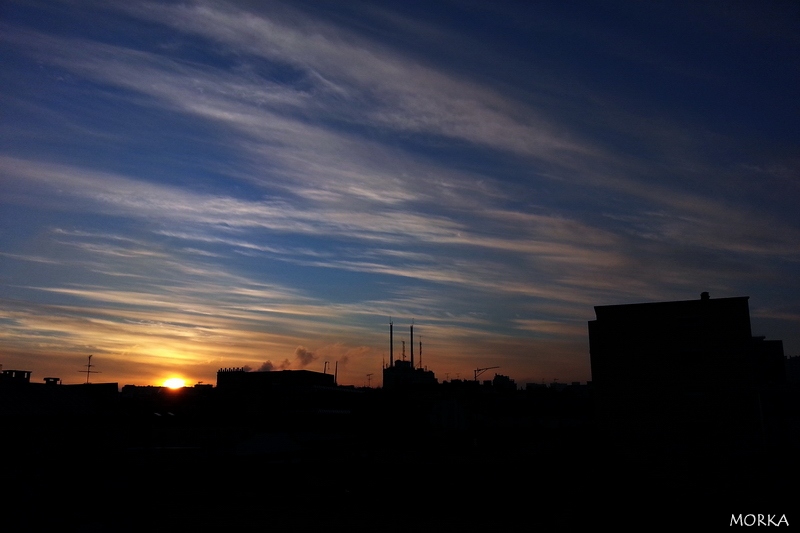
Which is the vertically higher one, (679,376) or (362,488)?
(679,376)

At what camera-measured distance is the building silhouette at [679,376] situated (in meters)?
55.8

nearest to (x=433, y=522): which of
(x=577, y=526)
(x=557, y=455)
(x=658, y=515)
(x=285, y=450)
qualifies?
(x=577, y=526)

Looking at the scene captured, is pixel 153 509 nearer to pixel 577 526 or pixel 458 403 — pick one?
pixel 577 526

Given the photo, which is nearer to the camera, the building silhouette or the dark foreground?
the dark foreground

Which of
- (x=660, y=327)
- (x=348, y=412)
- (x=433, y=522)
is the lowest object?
(x=433, y=522)

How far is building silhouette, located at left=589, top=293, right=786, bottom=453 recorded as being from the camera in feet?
183

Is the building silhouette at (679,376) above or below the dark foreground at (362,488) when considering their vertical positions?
above

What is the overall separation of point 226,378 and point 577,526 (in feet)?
257

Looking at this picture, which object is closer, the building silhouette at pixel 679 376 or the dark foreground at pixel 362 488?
the dark foreground at pixel 362 488

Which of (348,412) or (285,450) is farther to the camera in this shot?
(348,412)

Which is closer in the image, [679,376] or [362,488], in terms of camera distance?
Answer: [362,488]

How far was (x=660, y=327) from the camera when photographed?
59500mm

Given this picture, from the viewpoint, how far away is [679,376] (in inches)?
2281

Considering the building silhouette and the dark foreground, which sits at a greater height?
the building silhouette
